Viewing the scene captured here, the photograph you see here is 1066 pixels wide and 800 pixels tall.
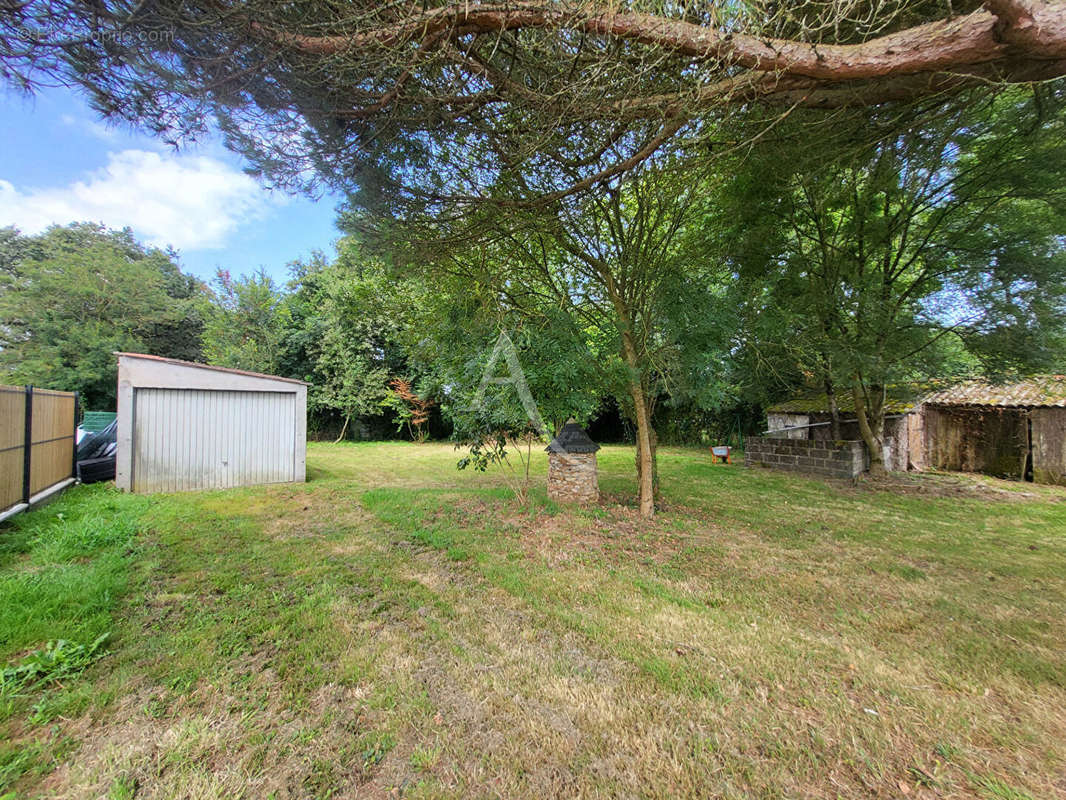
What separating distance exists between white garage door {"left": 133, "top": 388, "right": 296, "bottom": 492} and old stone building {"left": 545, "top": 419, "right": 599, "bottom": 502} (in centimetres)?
519

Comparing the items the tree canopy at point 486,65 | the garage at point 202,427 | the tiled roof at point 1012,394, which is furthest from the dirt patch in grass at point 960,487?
the garage at point 202,427

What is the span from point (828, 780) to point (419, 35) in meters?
4.21

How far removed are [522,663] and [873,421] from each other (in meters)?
10.2

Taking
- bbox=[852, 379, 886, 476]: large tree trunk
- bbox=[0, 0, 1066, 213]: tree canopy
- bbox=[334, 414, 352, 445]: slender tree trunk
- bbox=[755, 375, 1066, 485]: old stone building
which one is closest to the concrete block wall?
bbox=[755, 375, 1066, 485]: old stone building

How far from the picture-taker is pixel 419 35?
241 cm

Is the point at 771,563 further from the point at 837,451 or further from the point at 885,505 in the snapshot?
the point at 837,451

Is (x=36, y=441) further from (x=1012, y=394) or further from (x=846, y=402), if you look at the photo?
(x=1012, y=394)

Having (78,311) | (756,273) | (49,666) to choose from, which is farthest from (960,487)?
(78,311)

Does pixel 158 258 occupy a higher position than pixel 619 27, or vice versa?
pixel 158 258

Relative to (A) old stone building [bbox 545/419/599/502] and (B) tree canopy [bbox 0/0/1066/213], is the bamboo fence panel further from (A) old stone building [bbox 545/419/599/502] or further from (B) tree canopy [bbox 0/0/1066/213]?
(A) old stone building [bbox 545/419/599/502]

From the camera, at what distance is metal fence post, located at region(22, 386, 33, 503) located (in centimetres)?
455

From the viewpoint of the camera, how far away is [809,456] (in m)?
9.37

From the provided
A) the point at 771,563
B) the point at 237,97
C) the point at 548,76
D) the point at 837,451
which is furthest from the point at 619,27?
the point at 837,451

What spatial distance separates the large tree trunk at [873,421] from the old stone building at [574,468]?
617 cm
